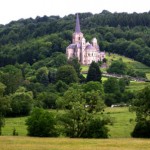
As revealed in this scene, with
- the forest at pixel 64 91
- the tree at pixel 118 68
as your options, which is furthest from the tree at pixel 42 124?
the tree at pixel 118 68

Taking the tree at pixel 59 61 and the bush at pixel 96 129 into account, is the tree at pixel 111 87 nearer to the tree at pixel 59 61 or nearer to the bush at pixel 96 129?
the tree at pixel 59 61

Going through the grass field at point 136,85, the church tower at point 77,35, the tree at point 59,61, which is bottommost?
the grass field at point 136,85

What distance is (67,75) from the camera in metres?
127

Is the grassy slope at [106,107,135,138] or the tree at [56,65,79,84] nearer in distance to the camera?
the grassy slope at [106,107,135,138]

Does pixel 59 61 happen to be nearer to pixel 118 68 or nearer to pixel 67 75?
pixel 118 68

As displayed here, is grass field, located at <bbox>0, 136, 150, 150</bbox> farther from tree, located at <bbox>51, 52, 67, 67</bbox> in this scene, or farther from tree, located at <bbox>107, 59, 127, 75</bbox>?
tree, located at <bbox>51, 52, 67, 67</bbox>

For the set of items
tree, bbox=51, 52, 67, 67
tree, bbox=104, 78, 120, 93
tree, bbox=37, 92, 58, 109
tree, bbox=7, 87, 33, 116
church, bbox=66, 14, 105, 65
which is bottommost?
tree, bbox=7, 87, 33, 116

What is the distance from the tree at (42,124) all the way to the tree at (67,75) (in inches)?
2703

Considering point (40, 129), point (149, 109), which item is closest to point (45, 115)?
point (40, 129)

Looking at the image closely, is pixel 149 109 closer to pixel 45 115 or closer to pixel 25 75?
pixel 45 115

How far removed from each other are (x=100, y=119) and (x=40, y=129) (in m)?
7.32

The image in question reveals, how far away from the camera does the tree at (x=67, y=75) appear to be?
12589 cm

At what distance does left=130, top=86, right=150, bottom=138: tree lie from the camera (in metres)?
57.3

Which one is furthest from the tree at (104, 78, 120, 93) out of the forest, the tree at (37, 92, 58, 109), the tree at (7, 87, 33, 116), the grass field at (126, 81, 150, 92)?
the tree at (7, 87, 33, 116)
